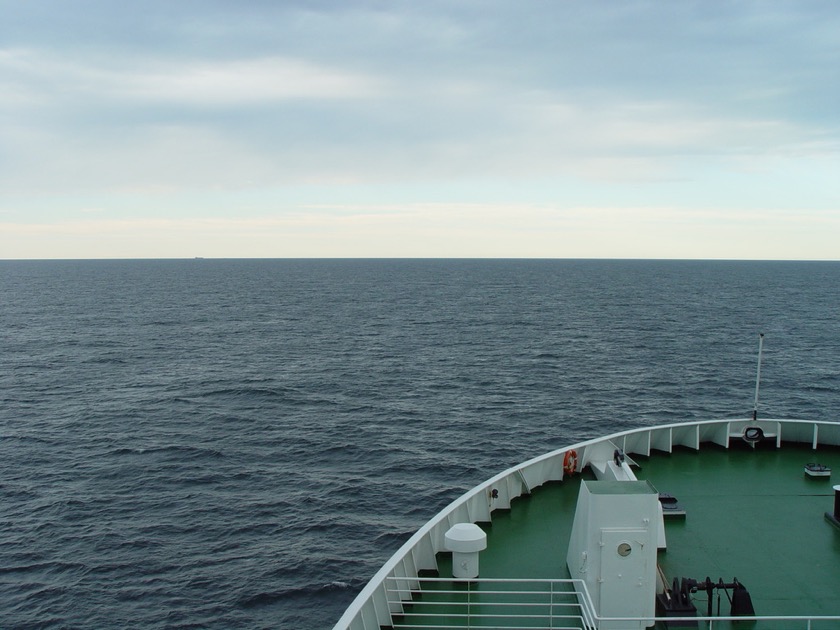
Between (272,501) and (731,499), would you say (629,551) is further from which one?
(272,501)

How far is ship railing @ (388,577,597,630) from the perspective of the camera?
12.5 metres

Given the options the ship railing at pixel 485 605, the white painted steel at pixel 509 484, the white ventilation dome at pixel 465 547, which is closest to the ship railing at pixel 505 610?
the ship railing at pixel 485 605

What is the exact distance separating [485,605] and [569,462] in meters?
7.50

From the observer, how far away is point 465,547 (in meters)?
13.9

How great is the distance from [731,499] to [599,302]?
Answer: 13478 cm

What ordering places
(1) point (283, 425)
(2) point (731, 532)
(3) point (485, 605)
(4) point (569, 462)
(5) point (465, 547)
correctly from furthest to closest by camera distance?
(1) point (283, 425) → (4) point (569, 462) → (2) point (731, 532) → (5) point (465, 547) → (3) point (485, 605)

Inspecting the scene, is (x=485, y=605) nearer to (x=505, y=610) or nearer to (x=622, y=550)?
(x=505, y=610)

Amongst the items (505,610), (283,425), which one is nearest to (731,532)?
(505,610)

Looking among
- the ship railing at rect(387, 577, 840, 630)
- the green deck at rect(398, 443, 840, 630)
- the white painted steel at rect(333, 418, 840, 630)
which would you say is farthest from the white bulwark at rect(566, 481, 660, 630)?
the white painted steel at rect(333, 418, 840, 630)

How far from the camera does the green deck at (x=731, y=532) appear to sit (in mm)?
14094

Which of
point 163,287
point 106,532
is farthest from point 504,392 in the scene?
point 163,287

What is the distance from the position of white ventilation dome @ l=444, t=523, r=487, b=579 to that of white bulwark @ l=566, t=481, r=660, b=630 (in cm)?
220

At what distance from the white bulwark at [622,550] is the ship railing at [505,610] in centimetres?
27

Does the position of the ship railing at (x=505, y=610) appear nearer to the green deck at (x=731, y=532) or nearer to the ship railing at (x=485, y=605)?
the ship railing at (x=485, y=605)
